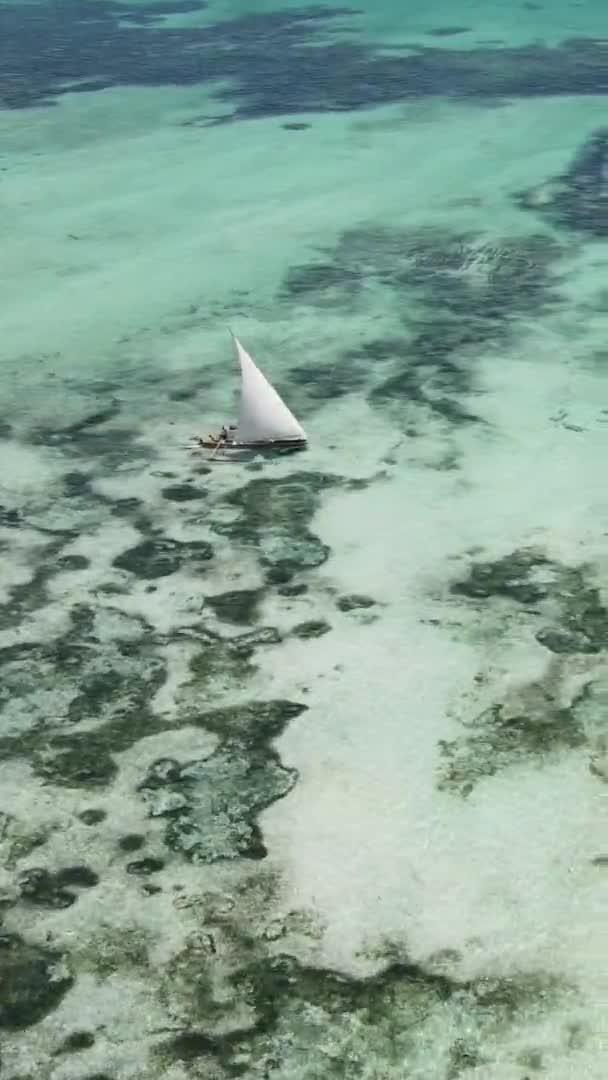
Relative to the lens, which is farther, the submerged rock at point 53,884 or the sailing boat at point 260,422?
the sailing boat at point 260,422

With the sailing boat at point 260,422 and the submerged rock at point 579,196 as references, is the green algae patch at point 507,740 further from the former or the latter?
the submerged rock at point 579,196

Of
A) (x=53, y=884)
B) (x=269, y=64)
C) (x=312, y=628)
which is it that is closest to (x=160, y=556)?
(x=312, y=628)

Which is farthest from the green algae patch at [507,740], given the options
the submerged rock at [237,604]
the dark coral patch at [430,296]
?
the dark coral patch at [430,296]

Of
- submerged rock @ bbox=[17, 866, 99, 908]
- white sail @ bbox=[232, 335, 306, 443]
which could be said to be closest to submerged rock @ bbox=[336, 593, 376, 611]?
white sail @ bbox=[232, 335, 306, 443]

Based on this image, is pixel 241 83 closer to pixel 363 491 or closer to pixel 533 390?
pixel 533 390

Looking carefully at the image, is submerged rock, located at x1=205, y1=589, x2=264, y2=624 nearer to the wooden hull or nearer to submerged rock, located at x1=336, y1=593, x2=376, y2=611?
submerged rock, located at x1=336, y1=593, x2=376, y2=611

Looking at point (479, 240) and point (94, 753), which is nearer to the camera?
point (94, 753)

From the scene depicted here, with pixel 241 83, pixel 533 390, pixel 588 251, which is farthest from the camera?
pixel 241 83

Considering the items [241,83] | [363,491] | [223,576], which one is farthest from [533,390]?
[241,83]

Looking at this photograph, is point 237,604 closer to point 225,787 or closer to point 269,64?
point 225,787
